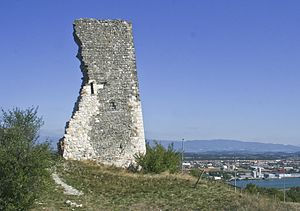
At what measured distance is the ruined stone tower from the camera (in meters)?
24.7

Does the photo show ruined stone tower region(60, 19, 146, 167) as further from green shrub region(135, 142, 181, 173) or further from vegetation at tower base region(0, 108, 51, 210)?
vegetation at tower base region(0, 108, 51, 210)

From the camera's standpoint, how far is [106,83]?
25.2m

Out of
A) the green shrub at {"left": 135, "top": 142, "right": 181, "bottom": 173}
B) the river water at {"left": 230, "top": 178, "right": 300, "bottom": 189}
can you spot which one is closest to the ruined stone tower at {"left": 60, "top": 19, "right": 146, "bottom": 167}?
the green shrub at {"left": 135, "top": 142, "right": 181, "bottom": 173}

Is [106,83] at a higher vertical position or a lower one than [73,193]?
higher

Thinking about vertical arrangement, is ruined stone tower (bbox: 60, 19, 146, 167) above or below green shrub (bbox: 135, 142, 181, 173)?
above

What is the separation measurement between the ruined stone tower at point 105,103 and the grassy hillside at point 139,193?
3.27 feet

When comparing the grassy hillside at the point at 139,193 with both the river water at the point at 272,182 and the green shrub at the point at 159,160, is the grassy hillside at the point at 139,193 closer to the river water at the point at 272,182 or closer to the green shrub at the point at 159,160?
the green shrub at the point at 159,160

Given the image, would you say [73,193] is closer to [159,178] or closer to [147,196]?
[147,196]

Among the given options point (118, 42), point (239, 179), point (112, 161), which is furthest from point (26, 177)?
point (239, 179)

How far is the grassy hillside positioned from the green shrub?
32.1 inches

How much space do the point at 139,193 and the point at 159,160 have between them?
4.48 meters

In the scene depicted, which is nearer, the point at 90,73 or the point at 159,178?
the point at 159,178

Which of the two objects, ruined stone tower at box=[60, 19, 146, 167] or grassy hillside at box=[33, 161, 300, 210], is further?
ruined stone tower at box=[60, 19, 146, 167]

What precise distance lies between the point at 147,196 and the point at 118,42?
30.7 ft
